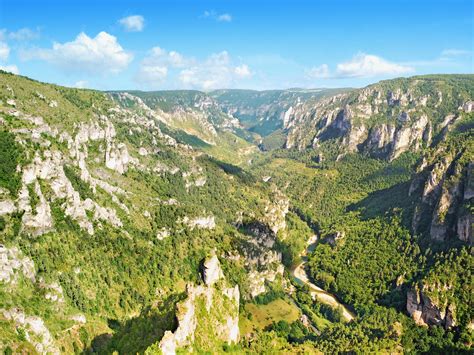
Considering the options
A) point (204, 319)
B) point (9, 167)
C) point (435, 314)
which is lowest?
point (435, 314)

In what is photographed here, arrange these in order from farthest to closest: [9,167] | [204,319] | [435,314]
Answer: [435,314] → [9,167] → [204,319]

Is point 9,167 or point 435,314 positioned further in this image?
point 435,314

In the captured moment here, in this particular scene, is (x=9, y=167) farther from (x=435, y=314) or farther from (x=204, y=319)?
(x=435, y=314)

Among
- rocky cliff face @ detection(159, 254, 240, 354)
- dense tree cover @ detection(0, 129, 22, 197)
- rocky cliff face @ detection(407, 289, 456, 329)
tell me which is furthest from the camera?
rocky cliff face @ detection(407, 289, 456, 329)

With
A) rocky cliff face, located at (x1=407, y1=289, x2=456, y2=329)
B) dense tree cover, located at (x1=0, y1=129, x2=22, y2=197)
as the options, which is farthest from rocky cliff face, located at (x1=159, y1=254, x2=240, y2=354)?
rocky cliff face, located at (x1=407, y1=289, x2=456, y2=329)

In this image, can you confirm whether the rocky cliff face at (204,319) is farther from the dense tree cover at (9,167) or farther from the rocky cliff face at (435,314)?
the rocky cliff face at (435,314)

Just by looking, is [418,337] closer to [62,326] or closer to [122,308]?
[122,308]

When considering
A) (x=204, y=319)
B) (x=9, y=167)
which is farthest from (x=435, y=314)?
(x=9, y=167)

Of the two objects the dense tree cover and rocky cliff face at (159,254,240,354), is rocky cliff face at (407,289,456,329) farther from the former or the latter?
the dense tree cover

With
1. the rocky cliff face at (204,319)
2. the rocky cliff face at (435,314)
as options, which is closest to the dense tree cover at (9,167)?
the rocky cliff face at (204,319)
